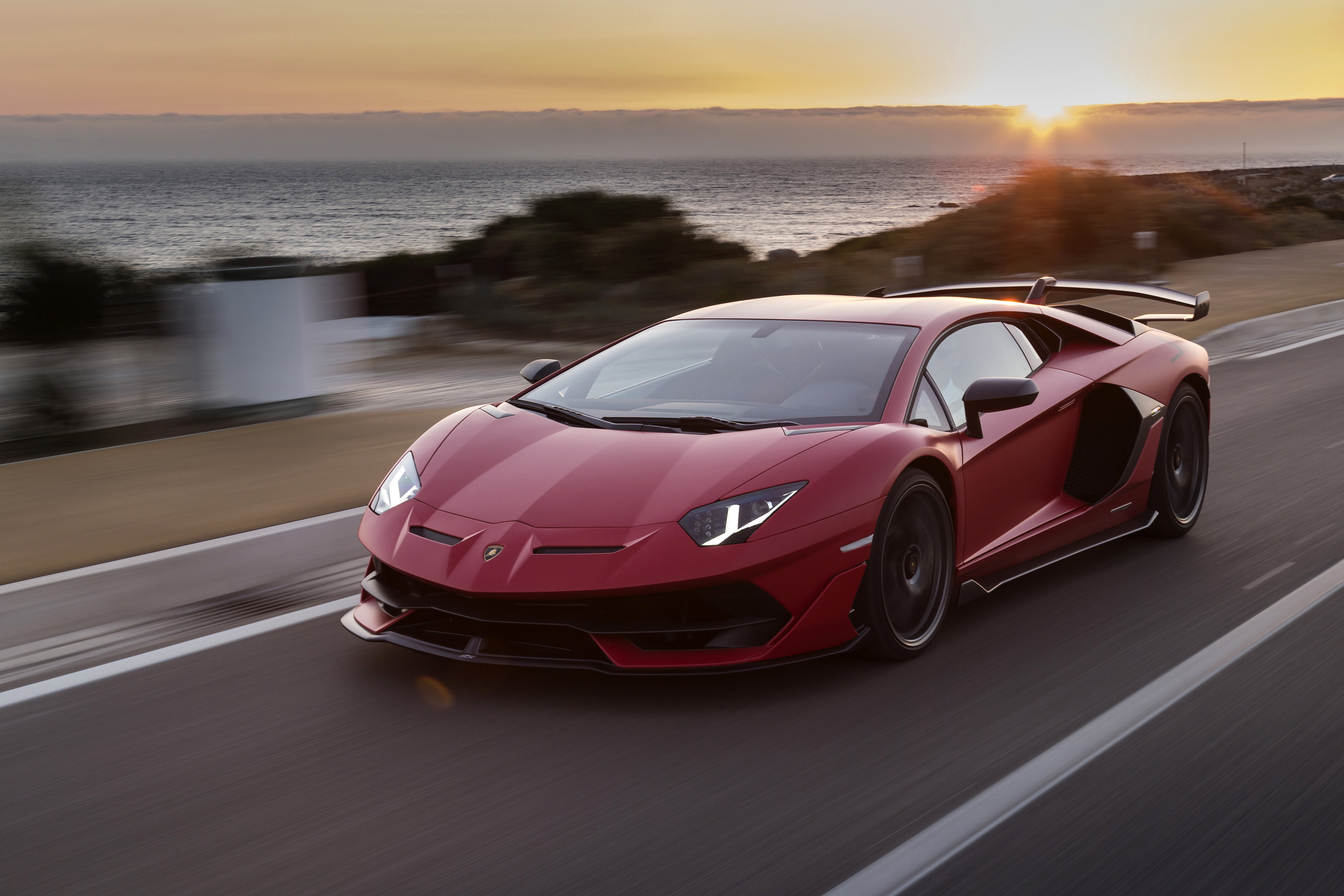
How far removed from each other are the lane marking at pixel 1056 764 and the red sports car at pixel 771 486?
0.75 m

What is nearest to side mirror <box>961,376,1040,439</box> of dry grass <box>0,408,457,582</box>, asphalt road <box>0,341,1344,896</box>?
asphalt road <box>0,341,1344,896</box>

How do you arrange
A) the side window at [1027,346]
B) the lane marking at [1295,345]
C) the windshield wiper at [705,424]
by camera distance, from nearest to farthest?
1. the windshield wiper at [705,424]
2. the side window at [1027,346]
3. the lane marking at [1295,345]

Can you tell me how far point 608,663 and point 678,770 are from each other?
46 cm

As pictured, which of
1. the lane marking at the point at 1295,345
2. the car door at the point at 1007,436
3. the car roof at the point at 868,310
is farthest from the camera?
the lane marking at the point at 1295,345

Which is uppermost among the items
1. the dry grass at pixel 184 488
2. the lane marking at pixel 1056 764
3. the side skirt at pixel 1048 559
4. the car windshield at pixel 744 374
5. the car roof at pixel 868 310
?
the car roof at pixel 868 310

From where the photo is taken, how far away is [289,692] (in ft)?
13.9

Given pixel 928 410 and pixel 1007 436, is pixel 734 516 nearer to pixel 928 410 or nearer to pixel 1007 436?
pixel 928 410

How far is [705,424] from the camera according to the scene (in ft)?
14.9

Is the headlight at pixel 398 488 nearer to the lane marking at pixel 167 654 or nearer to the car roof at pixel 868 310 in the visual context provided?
the lane marking at pixel 167 654

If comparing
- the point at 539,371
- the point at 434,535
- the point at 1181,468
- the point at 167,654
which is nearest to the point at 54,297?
the point at 539,371

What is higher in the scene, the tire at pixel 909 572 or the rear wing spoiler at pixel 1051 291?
the rear wing spoiler at pixel 1051 291

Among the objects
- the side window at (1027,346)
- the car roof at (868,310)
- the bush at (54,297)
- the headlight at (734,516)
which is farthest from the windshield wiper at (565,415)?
the bush at (54,297)

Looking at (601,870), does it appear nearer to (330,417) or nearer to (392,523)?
(392,523)

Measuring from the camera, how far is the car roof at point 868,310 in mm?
5195
